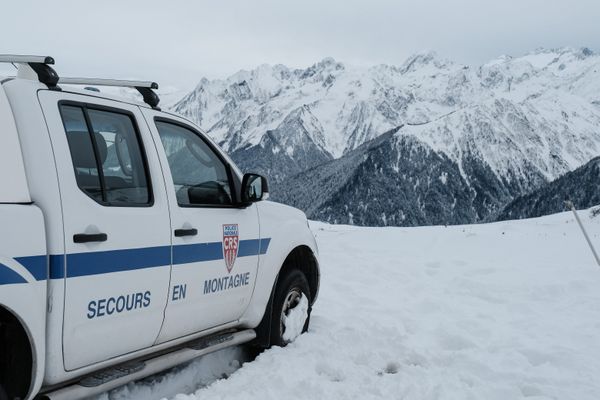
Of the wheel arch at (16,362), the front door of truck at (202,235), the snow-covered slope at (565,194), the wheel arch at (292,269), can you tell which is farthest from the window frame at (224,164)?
the snow-covered slope at (565,194)

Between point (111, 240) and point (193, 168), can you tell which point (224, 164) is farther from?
point (111, 240)

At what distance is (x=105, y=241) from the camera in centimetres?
359

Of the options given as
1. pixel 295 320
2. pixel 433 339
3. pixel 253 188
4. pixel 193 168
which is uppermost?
pixel 193 168

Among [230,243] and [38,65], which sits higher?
[38,65]

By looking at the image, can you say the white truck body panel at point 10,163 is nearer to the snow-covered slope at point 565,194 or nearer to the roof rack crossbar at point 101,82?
the roof rack crossbar at point 101,82

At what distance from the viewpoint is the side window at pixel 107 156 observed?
12.0 ft

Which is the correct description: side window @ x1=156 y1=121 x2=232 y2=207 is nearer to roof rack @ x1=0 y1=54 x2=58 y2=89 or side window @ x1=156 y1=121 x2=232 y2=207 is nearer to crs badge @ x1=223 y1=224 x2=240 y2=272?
crs badge @ x1=223 y1=224 x2=240 y2=272

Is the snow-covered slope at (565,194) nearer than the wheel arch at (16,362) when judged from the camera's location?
No

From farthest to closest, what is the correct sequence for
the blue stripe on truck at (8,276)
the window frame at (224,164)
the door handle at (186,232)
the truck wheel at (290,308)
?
1. the truck wheel at (290,308)
2. the window frame at (224,164)
3. the door handle at (186,232)
4. the blue stripe on truck at (8,276)

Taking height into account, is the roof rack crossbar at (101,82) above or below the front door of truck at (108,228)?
above

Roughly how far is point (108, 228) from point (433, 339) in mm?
4072

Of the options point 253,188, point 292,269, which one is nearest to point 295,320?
point 292,269

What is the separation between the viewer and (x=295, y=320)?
5914mm

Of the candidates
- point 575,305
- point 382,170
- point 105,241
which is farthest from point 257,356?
point 382,170
